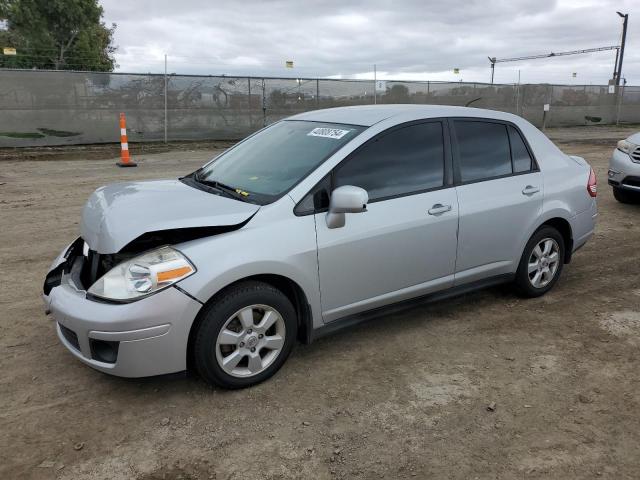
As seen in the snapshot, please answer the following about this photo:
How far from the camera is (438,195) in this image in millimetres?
4008

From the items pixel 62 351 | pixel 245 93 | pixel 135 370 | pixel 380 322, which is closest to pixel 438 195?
pixel 380 322

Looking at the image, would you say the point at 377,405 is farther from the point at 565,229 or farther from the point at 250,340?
the point at 565,229

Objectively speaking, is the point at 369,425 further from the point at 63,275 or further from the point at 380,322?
the point at 63,275

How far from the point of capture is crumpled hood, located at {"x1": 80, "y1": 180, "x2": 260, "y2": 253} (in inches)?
123

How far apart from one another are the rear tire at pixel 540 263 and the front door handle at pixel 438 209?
107 cm

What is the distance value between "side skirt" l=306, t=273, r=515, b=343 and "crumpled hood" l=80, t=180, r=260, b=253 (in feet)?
3.04

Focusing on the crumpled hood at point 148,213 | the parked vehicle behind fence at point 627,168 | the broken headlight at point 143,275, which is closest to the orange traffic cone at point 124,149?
the crumpled hood at point 148,213

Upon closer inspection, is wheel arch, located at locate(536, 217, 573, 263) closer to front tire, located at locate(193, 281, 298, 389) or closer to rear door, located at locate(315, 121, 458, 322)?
rear door, located at locate(315, 121, 458, 322)

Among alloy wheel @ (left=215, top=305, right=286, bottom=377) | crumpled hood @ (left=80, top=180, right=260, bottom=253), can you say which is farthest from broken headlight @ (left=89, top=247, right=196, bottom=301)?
alloy wheel @ (left=215, top=305, right=286, bottom=377)

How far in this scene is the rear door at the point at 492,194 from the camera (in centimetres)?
419

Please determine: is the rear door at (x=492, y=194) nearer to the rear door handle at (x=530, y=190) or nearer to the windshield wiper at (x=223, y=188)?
the rear door handle at (x=530, y=190)

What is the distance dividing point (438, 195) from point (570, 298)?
1.84 meters

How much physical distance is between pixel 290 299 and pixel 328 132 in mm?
1259

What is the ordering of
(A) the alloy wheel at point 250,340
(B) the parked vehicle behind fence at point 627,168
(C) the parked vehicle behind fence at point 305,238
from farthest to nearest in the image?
1. (B) the parked vehicle behind fence at point 627,168
2. (A) the alloy wheel at point 250,340
3. (C) the parked vehicle behind fence at point 305,238
